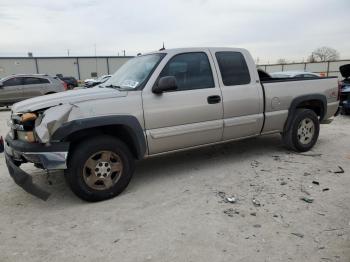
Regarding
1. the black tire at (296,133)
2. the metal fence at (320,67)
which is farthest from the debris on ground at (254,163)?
the metal fence at (320,67)

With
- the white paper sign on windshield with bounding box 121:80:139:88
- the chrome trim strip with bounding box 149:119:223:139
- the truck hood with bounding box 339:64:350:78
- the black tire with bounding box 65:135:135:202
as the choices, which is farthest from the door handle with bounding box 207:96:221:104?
the truck hood with bounding box 339:64:350:78

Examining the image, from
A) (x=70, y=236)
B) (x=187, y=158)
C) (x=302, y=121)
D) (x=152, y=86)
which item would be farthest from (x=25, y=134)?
(x=302, y=121)

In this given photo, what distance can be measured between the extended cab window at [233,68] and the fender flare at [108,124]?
1642 mm

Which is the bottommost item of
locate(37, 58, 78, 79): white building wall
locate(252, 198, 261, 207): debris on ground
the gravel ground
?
the gravel ground

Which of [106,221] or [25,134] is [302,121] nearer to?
[106,221]

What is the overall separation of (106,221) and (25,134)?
1.43 m

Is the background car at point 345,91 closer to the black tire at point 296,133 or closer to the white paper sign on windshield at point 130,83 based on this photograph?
the black tire at point 296,133

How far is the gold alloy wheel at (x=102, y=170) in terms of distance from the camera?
4158 mm

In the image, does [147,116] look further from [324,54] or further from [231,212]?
[324,54]

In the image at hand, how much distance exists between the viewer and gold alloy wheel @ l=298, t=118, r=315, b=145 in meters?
6.20

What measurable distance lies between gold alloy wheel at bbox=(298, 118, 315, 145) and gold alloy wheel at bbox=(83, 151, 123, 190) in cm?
355

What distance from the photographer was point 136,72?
16.2 ft

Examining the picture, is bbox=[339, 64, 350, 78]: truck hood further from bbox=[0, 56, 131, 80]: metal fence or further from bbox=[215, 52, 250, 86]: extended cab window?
bbox=[0, 56, 131, 80]: metal fence

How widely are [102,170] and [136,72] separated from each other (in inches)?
61.4
